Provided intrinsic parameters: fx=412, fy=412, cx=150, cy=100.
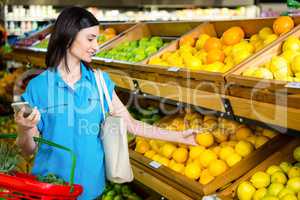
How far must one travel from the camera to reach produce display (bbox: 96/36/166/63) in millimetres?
3256

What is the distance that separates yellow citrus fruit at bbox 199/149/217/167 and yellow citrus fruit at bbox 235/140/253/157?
5.9 inches

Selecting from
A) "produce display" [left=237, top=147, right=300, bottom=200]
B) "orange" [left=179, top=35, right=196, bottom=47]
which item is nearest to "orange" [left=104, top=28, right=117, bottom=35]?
"orange" [left=179, top=35, right=196, bottom=47]

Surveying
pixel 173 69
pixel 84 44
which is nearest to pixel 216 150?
pixel 173 69

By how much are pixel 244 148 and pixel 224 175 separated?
9.7 inches

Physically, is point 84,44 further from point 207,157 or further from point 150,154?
point 150,154

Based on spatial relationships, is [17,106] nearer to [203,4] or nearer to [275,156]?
[275,156]

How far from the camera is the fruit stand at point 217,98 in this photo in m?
1.83

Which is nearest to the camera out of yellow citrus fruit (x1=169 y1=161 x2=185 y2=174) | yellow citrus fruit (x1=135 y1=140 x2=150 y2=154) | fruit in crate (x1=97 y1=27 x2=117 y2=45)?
yellow citrus fruit (x1=169 y1=161 x2=185 y2=174)

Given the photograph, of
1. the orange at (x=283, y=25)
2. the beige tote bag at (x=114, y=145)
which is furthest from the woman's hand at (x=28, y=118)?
the orange at (x=283, y=25)

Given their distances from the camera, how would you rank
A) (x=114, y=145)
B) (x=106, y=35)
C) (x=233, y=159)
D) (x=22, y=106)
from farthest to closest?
(x=106, y=35)
(x=233, y=159)
(x=114, y=145)
(x=22, y=106)

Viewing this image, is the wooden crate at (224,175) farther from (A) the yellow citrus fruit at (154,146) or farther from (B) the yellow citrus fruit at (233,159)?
(A) the yellow citrus fruit at (154,146)

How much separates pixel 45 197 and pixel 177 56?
63.5 inches

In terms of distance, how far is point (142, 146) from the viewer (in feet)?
9.79

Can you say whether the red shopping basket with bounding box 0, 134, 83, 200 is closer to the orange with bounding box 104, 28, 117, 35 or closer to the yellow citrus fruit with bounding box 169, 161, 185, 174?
the yellow citrus fruit with bounding box 169, 161, 185, 174
